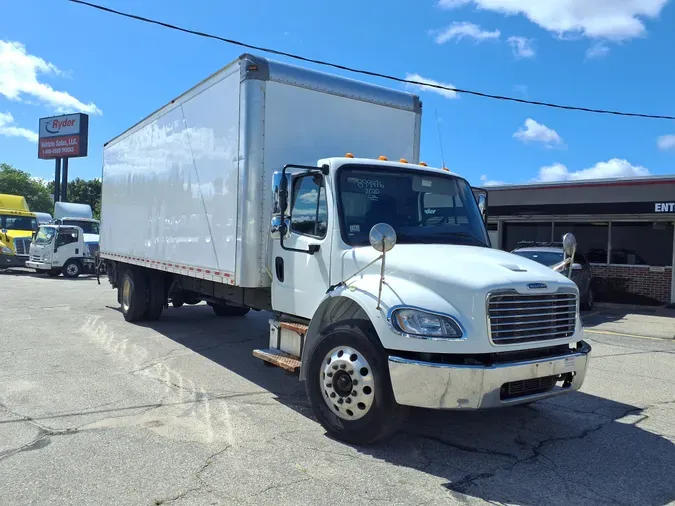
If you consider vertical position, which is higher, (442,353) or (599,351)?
(442,353)

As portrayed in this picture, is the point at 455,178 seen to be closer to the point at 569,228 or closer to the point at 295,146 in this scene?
the point at 295,146

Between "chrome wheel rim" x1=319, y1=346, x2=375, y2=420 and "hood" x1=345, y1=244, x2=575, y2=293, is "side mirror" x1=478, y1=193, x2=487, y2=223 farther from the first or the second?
"chrome wheel rim" x1=319, y1=346, x2=375, y2=420

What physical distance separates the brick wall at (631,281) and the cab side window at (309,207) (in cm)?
1470

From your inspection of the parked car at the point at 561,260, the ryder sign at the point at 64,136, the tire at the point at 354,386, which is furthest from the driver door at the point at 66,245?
the ryder sign at the point at 64,136

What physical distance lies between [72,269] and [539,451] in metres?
21.4

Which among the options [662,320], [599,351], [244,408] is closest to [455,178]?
[244,408]

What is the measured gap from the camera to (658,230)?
16703 mm

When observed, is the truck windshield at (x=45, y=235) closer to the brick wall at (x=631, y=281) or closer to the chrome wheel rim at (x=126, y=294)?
the chrome wheel rim at (x=126, y=294)

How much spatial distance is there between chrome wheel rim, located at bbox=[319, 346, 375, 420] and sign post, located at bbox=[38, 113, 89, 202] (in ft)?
155

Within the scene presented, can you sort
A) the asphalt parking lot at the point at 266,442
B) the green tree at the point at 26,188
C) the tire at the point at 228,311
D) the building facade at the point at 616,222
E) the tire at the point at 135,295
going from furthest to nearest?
the green tree at the point at 26,188, the building facade at the point at 616,222, the tire at the point at 228,311, the tire at the point at 135,295, the asphalt parking lot at the point at 266,442

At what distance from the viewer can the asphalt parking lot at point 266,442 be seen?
373cm

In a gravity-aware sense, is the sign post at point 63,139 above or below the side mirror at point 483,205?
above

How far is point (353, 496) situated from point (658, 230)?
16.2m

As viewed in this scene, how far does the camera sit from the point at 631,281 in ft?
56.0
